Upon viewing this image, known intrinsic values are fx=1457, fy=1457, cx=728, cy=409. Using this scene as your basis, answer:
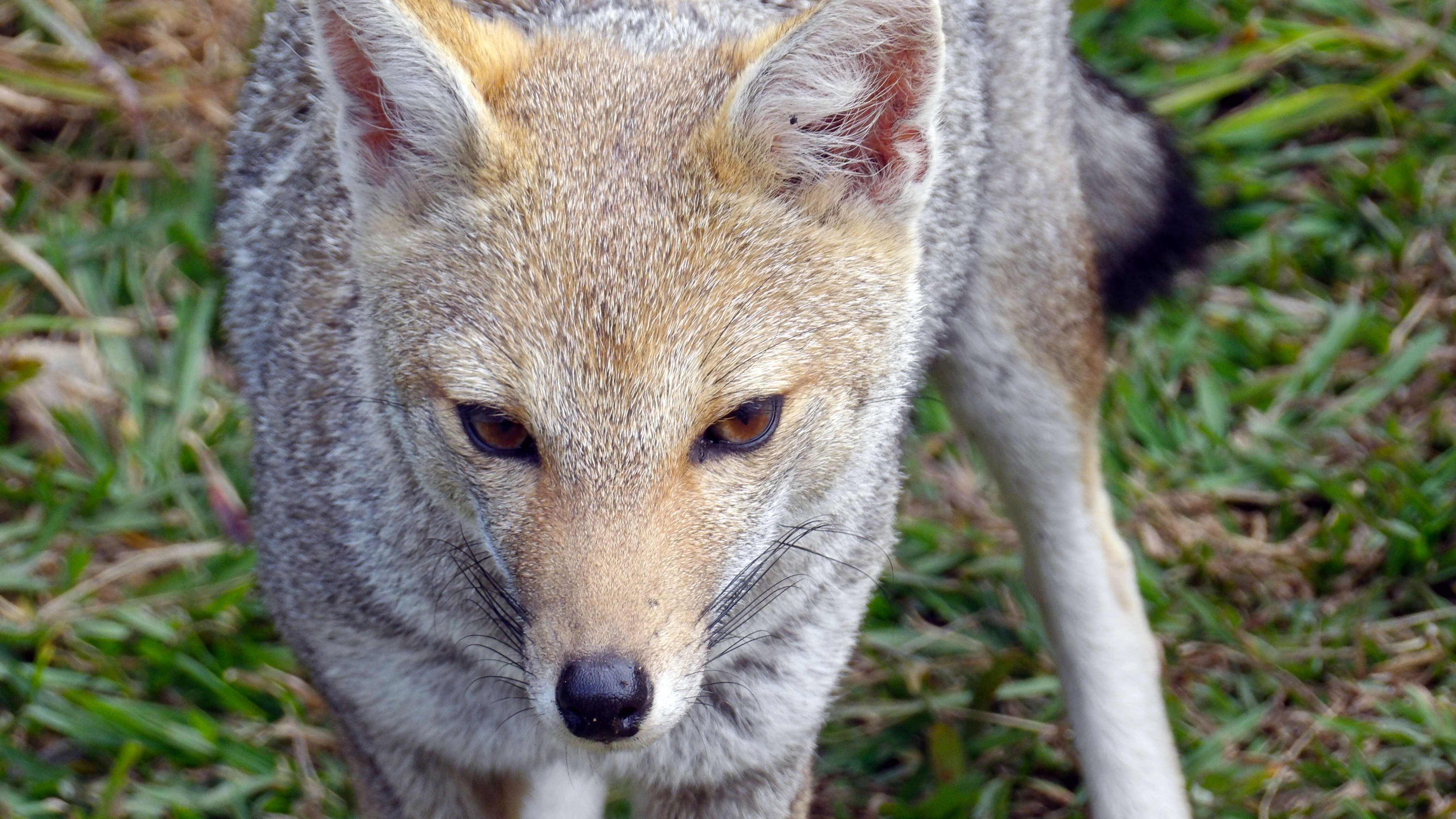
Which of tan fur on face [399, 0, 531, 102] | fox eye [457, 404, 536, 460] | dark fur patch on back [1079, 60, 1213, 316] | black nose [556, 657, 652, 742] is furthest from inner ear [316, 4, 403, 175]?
dark fur patch on back [1079, 60, 1213, 316]

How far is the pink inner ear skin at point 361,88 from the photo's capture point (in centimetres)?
268

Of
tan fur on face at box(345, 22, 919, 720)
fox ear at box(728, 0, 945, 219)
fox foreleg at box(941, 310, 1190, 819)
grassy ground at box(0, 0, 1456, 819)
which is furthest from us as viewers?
grassy ground at box(0, 0, 1456, 819)

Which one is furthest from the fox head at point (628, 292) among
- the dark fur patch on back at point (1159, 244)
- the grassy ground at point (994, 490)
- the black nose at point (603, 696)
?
the grassy ground at point (994, 490)

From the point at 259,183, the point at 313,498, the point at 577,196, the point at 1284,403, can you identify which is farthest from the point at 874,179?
the point at 1284,403

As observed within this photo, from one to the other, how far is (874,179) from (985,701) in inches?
82.2

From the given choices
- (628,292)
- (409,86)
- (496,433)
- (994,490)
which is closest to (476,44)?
(409,86)

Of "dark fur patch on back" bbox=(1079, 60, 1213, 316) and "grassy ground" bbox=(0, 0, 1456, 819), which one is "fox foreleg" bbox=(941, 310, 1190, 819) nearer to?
"grassy ground" bbox=(0, 0, 1456, 819)

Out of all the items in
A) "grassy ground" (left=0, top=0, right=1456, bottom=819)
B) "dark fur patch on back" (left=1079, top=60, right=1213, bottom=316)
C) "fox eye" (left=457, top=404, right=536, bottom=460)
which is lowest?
"grassy ground" (left=0, top=0, right=1456, bottom=819)

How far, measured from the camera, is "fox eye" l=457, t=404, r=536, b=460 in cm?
246

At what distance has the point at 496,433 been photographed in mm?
2490

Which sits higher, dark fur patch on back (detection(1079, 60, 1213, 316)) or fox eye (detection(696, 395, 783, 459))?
fox eye (detection(696, 395, 783, 459))

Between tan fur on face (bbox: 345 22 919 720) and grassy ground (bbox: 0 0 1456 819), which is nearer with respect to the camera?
tan fur on face (bbox: 345 22 919 720)

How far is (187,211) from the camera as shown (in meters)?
5.42

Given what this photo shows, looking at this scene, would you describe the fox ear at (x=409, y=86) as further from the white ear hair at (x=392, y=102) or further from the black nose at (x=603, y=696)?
the black nose at (x=603, y=696)
